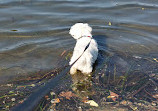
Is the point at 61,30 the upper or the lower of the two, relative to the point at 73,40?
upper

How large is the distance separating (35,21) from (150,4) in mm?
4680

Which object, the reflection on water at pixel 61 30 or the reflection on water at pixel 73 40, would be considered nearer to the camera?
the reflection on water at pixel 73 40

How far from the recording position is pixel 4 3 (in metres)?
8.63

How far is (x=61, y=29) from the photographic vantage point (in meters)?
6.63

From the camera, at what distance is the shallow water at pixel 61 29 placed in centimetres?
501

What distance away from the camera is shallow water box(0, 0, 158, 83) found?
501 centimetres

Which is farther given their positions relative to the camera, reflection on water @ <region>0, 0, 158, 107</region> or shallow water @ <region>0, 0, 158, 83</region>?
shallow water @ <region>0, 0, 158, 83</region>

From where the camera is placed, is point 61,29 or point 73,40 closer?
point 73,40

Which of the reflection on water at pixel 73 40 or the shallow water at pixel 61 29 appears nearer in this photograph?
the reflection on water at pixel 73 40

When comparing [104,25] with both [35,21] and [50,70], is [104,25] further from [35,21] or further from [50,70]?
[50,70]

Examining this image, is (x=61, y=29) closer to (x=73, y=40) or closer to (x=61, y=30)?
(x=61, y=30)

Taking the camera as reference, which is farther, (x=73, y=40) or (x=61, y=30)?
(x=61, y=30)

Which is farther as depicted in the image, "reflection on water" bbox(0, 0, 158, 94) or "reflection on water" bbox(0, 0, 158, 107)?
"reflection on water" bbox(0, 0, 158, 94)

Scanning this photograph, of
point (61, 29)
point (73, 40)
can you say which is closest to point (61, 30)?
point (61, 29)
